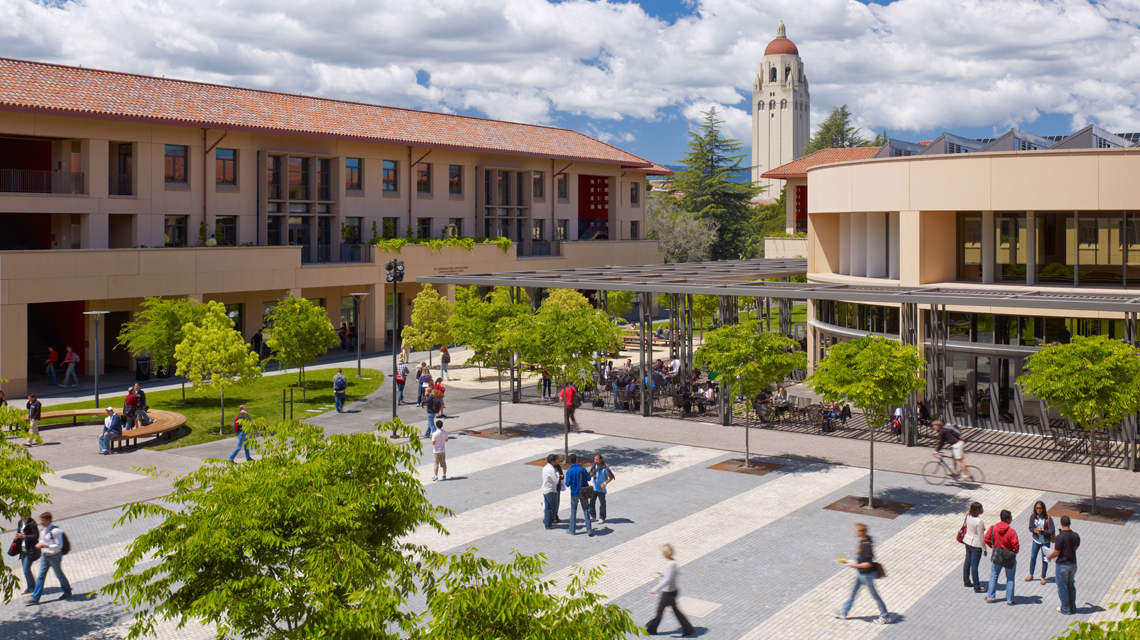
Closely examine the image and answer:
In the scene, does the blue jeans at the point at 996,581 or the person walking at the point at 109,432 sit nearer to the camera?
the blue jeans at the point at 996,581

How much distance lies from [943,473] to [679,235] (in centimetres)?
6295

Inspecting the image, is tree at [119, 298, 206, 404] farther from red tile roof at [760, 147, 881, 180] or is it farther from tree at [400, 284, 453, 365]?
red tile roof at [760, 147, 881, 180]

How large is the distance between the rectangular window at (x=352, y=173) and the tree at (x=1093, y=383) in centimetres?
3722

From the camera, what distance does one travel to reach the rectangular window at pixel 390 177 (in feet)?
171

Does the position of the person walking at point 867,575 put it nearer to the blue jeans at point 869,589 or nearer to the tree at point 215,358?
the blue jeans at point 869,589

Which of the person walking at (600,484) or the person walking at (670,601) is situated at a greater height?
the person walking at (600,484)

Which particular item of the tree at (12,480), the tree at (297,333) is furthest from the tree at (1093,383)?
the tree at (297,333)

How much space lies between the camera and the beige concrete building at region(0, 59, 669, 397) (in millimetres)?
37625

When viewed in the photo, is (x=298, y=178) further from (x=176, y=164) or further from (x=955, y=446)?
(x=955, y=446)

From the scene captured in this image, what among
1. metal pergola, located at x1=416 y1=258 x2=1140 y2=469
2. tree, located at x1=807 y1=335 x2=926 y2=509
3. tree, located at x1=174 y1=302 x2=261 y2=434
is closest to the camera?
tree, located at x1=807 y1=335 x2=926 y2=509

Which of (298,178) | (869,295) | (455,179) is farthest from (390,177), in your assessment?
(869,295)

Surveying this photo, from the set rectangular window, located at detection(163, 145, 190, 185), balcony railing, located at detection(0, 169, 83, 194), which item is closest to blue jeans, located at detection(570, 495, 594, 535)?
balcony railing, located at detection(0, 169, 83, 194)

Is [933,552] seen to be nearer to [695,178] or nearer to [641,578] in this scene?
[641,578]

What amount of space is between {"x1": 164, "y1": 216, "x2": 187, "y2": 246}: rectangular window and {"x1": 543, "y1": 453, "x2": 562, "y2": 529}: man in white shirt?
29.2 m
